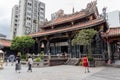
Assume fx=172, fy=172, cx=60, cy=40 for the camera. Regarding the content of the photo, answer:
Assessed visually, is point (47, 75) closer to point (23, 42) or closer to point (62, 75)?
point (62, 75)

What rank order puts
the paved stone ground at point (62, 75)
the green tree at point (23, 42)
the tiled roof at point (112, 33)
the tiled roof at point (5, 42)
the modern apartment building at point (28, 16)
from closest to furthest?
the paved stone ground at point (62, 75) < the tiled roof at point (112, 33) < the green tree at point (23, 42) < the tiled roof at point (5, 42) < the modern apartment building at point (28, 16)

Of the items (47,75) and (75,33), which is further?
(75,33)

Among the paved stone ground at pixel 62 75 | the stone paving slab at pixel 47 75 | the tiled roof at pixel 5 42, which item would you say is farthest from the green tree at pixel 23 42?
the paved stone ground at pixel 62 75

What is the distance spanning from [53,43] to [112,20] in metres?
28.9

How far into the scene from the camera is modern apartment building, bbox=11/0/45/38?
72750mm

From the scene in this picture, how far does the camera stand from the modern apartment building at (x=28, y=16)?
72750 millimetres

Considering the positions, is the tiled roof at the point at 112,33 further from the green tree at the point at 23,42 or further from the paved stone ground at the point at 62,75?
the green tree at the point at 23,42

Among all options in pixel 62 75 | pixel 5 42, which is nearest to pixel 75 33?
pixel 62 75

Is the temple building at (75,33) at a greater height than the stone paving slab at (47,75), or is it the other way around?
the temple building at (75,33)

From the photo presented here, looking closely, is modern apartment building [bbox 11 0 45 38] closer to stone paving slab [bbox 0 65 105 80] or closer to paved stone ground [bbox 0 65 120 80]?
stone paving slab [bbox 0 65 105 80]

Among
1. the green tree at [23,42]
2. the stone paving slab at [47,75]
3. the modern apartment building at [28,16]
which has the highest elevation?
the modern apartment building at [28,16]

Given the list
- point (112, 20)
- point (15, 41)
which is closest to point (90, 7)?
point (15, 41)

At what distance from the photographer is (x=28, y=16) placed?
247 feet

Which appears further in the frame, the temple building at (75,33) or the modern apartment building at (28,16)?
the modern apartment building at (28,16)
